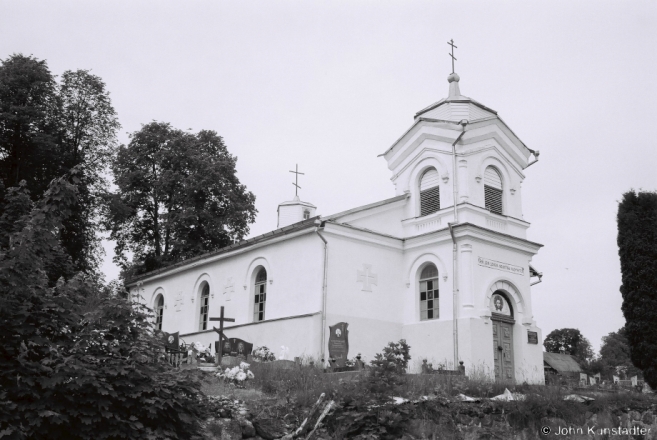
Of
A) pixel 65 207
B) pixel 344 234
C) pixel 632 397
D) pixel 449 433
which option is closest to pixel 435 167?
pixel 344 234

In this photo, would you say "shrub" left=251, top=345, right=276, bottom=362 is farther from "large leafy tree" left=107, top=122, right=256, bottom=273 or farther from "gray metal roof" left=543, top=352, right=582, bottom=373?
"gray metal roof" left=543, top=352, right=582, bottom=373

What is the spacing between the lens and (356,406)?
1027 centimetres

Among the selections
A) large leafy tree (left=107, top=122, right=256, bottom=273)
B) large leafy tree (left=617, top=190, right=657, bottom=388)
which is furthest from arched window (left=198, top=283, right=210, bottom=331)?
large leafy tree (left=617, top=190, right=657, bottom=388)

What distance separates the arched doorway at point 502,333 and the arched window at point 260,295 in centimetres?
762

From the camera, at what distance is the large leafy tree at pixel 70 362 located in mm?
7312

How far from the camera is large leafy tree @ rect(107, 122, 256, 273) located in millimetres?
31562

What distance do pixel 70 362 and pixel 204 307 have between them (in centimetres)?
1818

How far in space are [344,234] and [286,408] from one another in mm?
9508

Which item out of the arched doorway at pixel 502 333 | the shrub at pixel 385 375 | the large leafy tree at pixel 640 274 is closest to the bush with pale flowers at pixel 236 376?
the shrub at pixel 385 375

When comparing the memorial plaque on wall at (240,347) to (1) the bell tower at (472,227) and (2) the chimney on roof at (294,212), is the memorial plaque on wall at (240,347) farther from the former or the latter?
(2) the chimney on roof at (294,212)

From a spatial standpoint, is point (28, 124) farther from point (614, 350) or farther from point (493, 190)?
point (614, 350)

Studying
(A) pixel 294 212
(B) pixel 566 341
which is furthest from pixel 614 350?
(A) pixel 294 212

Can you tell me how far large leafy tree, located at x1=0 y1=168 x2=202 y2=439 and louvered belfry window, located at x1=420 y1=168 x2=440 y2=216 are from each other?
1385 centimetres

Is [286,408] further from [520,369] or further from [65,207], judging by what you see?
[520,369]
